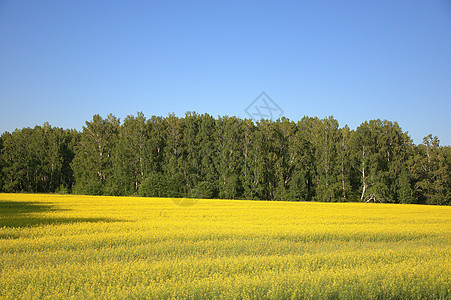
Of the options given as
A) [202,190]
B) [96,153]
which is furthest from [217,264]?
[96,153]

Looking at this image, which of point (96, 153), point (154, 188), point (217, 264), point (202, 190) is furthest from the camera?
point (96, 153)

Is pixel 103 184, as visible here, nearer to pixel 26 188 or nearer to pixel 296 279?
pixel 26 188

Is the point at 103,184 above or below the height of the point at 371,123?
below

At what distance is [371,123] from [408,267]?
5691cm

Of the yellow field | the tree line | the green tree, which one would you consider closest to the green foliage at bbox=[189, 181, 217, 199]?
the tree line

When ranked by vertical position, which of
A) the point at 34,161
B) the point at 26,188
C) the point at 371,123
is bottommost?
the point at 26,188

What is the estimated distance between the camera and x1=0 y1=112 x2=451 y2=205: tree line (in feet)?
190

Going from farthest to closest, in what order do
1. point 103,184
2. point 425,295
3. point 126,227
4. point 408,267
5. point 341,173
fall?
point 103,184 → point 341,173 → point 126,227 → point 408,267 → point 425,295

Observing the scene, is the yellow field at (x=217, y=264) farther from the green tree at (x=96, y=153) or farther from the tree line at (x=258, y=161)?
the green tree at (x=96, y=153)

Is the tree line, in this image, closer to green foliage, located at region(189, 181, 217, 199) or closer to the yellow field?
green foliage, located at region(189, 181, 217, 199)

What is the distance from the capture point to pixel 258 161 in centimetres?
6038

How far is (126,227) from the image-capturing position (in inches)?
725

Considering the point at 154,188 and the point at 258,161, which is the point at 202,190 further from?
the point at 258,161

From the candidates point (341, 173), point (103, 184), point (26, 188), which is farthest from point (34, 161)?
point (341, 173)
